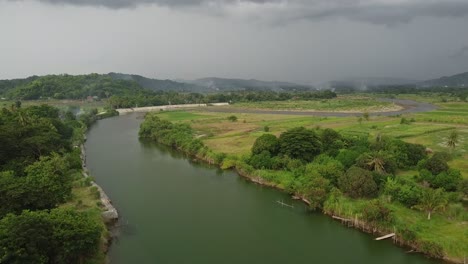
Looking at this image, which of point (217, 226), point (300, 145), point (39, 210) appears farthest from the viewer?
point (300, 145)

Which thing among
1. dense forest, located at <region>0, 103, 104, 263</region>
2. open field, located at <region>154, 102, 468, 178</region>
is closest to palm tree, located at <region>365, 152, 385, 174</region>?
open field, located at <region>154, 102, 468, 178</region>

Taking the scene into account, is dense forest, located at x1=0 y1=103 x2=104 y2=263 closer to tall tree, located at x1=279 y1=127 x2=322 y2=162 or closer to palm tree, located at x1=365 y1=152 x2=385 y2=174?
tall tree, located at x1=279 y1=127 x2=322 y2=162

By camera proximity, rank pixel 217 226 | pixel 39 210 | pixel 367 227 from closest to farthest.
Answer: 1. pixel 39 210
2. pixel 367 227
3. pixel 217 226

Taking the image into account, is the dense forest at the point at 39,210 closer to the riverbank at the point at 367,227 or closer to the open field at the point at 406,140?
the riverbank at the point at 367,227

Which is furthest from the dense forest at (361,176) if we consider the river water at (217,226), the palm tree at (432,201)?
the river water at (217,226)

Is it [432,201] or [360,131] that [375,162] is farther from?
[360,131]

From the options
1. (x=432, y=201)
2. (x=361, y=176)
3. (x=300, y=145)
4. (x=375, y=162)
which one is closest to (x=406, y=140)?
(x=300, y=145)

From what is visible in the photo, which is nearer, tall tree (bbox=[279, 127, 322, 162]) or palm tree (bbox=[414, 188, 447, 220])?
palm tree (bbox=[414, 188, 447, 220])
